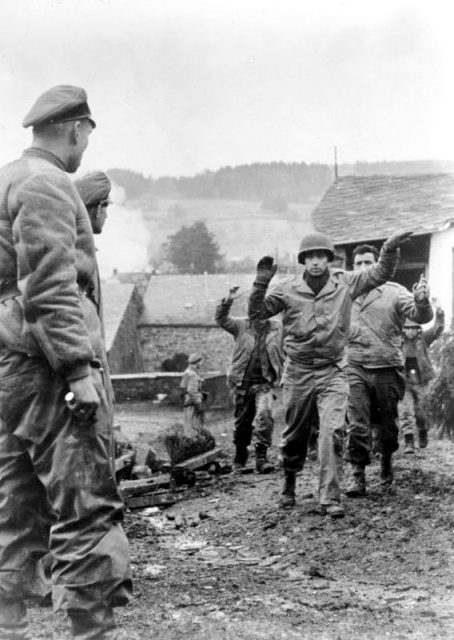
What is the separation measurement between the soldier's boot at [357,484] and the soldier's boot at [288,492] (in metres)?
0.52

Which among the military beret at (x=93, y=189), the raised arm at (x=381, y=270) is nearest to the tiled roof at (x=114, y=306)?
the raised arm at (x=381, y=270)

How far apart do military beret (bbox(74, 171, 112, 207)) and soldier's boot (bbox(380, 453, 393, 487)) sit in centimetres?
451

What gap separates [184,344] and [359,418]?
34330 mm

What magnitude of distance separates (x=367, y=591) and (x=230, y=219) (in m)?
78.9

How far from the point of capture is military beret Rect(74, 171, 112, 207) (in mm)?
4062

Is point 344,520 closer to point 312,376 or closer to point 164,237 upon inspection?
point 312,376

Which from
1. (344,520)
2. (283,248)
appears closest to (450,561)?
(344,520)

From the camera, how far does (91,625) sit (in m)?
3.11

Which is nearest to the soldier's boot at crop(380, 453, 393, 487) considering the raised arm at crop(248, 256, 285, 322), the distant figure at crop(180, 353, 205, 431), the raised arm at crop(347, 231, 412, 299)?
the raised arm at crop(347, 231, 412, 299)

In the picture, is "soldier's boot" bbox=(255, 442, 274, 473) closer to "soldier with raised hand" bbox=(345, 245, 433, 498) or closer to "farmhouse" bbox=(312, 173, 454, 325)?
"soldier with raised hand" bbox=(345, 245, 433, 498)

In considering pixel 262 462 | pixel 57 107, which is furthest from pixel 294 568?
pixel 262 462

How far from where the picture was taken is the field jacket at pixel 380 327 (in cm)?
773

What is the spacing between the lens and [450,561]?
5070 millimetres

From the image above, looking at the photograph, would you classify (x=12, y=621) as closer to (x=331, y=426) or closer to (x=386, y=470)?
(x=331, y=426)
